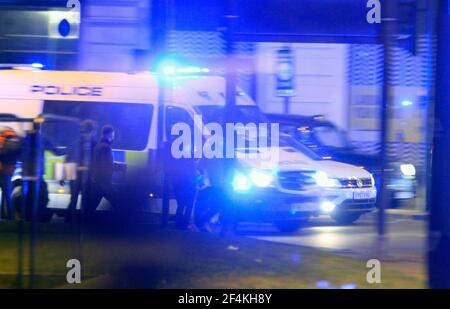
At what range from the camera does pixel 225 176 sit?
7562 millimetres

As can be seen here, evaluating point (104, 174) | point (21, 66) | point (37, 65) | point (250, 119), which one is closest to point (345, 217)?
point (250, 119)

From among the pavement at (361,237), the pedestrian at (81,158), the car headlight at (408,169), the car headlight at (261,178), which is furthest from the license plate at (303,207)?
the pedestrian at (81,158)

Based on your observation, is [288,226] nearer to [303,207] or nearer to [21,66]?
[303,207]

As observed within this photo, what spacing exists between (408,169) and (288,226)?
1.65 metres

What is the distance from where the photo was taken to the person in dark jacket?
7.57 metres

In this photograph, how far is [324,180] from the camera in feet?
25.8

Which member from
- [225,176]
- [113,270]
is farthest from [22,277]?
[225,176]

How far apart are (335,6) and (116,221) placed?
3599mm

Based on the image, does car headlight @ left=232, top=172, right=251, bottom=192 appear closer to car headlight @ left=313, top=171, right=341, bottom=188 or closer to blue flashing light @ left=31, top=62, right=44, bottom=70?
car headlight @ left=313, top=171, right=341, bottom=188

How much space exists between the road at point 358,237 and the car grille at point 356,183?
0.43 metres

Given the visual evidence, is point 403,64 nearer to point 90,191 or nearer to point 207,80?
point 207,80

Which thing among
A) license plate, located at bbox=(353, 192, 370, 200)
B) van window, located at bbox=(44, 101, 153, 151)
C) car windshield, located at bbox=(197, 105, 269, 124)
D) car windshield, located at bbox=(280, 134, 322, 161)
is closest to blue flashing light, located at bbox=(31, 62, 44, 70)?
van window, located at bbox=(44, 101, 153, 151)

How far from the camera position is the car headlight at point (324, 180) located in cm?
784

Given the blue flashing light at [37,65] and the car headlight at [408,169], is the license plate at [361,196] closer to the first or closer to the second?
the car headlight at [408,169]
